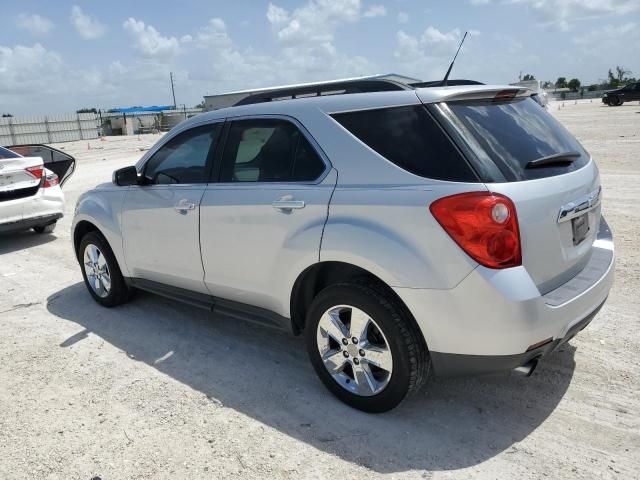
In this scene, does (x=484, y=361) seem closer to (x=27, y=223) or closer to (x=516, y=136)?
(x=516, y=136)

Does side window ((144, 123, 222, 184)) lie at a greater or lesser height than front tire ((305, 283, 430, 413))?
greater

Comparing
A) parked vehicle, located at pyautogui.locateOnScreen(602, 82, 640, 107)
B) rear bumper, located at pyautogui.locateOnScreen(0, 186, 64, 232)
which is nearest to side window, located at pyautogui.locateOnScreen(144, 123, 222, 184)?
rear bumper, located at pyautogui.locateOnScreen(0, 186, 64, 232)

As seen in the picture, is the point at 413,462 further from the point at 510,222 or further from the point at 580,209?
the point at 580,209

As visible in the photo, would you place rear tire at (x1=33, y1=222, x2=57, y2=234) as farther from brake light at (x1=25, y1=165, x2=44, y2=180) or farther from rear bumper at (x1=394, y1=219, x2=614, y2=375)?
rear bumper at (x1=394, y1=219, x2=614, y2=375)

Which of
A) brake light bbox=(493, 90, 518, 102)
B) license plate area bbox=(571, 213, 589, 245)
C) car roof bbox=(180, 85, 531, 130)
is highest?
car roof bbox=(180, 85, 531, 130)

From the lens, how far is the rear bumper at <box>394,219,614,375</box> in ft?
8.34

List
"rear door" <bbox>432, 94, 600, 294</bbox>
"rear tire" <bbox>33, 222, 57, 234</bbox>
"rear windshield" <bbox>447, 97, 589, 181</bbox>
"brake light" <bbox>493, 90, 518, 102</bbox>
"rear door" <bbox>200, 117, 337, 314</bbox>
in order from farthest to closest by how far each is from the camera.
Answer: "rear tire" <bbox>33, 222, 57, 234</bbox>, "rear door" <bbox>200, 117, 337, 314</bbox>, "brake light" <bbox>493, 90, 518, 102</bbox>, "rear windshield" <bbox>447, 97, 589, 181</bbox>, "rear door" <bbox>432, 94, 600, 294</bbox>

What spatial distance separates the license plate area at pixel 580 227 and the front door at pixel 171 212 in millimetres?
2473

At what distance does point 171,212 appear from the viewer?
13.5ft

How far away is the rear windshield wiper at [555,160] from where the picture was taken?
112 inches

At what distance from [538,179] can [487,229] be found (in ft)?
1.57

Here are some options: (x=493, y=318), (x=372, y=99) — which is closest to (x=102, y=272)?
(x=372, y=99)

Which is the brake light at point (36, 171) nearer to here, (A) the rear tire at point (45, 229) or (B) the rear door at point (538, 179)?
(A) the rear tire at point (45, 229)

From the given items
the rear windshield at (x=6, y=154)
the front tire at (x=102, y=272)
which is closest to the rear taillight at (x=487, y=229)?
the front tire at (x=102, y=272)
